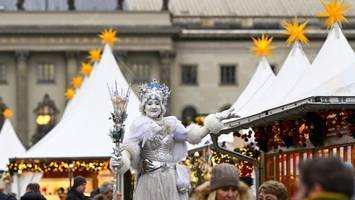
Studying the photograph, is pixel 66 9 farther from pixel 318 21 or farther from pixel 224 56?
pixel 318 21

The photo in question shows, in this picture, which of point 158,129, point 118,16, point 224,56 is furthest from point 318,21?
point 158,129

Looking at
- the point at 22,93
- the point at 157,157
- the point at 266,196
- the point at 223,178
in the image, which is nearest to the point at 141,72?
the point at 22,93

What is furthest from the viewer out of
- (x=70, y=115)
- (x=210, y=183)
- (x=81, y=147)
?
(x=70, y=115)

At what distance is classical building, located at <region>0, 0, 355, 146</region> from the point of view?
238 ft

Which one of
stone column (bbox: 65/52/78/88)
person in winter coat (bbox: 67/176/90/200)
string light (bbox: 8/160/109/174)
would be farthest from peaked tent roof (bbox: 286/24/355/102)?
stone column (bbox: 65/52/78/88)

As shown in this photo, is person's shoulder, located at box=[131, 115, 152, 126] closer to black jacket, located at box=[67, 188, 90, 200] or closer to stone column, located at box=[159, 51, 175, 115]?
black jacket, located at box=[67, 188, 90, 200]

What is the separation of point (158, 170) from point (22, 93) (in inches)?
2555

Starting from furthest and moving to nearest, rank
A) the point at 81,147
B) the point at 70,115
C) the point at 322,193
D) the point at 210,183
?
1. the point at 70,115
2. the point at 81,147
3. the point at 210,183
4. the point at 322,193

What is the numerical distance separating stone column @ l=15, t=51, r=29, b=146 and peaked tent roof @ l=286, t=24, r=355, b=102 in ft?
182

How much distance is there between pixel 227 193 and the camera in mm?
6586

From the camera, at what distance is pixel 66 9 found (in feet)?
252

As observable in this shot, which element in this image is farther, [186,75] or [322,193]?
[186,75]

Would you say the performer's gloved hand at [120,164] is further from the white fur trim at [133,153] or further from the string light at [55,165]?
the string light at [55,165]

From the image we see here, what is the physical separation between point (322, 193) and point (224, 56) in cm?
7120
